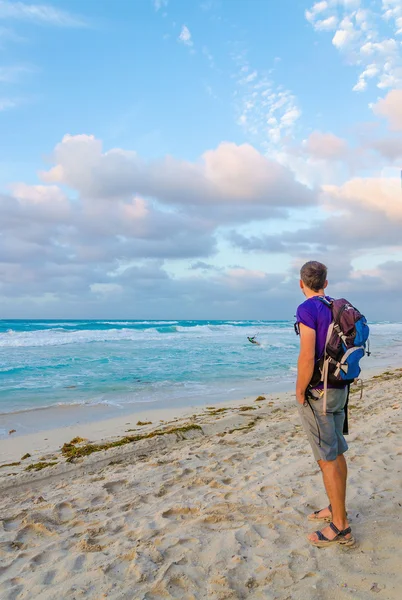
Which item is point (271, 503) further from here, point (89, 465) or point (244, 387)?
point (244, 387)

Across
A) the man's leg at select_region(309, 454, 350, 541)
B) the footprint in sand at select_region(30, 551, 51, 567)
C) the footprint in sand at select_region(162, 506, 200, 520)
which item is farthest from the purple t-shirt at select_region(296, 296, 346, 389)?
the footprint in sand at select_region(30, 551, 51, 567)

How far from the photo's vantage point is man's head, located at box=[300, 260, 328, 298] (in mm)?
3457

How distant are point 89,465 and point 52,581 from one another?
336cm

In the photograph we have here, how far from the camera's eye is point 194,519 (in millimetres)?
3955

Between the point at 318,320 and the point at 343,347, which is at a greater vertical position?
the point at 318,320

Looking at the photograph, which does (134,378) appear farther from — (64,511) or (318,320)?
(318,320)

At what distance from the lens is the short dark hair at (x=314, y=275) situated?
3.46m

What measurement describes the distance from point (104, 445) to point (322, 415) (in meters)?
5.19

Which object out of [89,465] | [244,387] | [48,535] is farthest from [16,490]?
[244,387]

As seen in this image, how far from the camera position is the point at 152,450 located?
7082 mm

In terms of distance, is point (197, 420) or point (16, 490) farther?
point (197, 420)

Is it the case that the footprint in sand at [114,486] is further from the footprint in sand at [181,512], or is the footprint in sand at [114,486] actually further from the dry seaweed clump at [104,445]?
the dry seaweed clump at [104,445]

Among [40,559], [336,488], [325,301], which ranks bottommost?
[40,559]

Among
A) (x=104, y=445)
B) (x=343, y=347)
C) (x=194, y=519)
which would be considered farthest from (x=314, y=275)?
(x=104, y=445)
